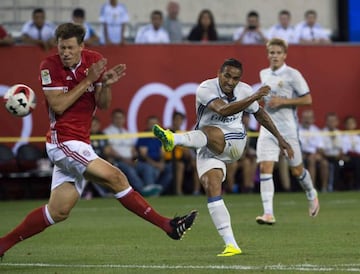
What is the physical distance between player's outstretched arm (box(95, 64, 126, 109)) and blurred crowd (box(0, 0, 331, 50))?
40.2ft

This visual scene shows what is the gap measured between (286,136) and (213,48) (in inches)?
348

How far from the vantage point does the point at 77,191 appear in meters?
10.3

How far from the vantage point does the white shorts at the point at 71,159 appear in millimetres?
10086

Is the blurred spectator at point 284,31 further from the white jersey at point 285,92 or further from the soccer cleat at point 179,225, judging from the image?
the soccer cleat at point 179,225

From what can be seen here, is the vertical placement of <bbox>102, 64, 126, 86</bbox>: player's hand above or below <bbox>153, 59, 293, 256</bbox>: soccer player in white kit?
above

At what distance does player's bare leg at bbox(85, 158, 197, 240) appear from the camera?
10070 mm

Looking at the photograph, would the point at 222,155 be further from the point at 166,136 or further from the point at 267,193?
the point at 267,193

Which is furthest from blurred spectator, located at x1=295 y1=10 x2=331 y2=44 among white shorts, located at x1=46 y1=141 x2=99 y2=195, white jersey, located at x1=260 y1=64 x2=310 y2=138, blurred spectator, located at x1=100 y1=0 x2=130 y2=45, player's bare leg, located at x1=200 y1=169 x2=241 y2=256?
white shorts, located at x1=46 y1=141 x2=99 y2=195

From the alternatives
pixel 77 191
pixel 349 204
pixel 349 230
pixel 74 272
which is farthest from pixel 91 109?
pixel 349 204

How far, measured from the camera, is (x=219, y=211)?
11062mm

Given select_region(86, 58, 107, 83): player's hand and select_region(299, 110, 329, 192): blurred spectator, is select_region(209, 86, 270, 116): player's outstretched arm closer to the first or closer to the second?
select_region(86, 58, 107, 83): player's hand

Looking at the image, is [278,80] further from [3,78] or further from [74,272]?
[3,78]

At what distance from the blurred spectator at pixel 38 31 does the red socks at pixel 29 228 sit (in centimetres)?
1237

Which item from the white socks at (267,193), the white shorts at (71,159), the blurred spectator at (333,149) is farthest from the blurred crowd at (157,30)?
the white shorts at (71,159)
